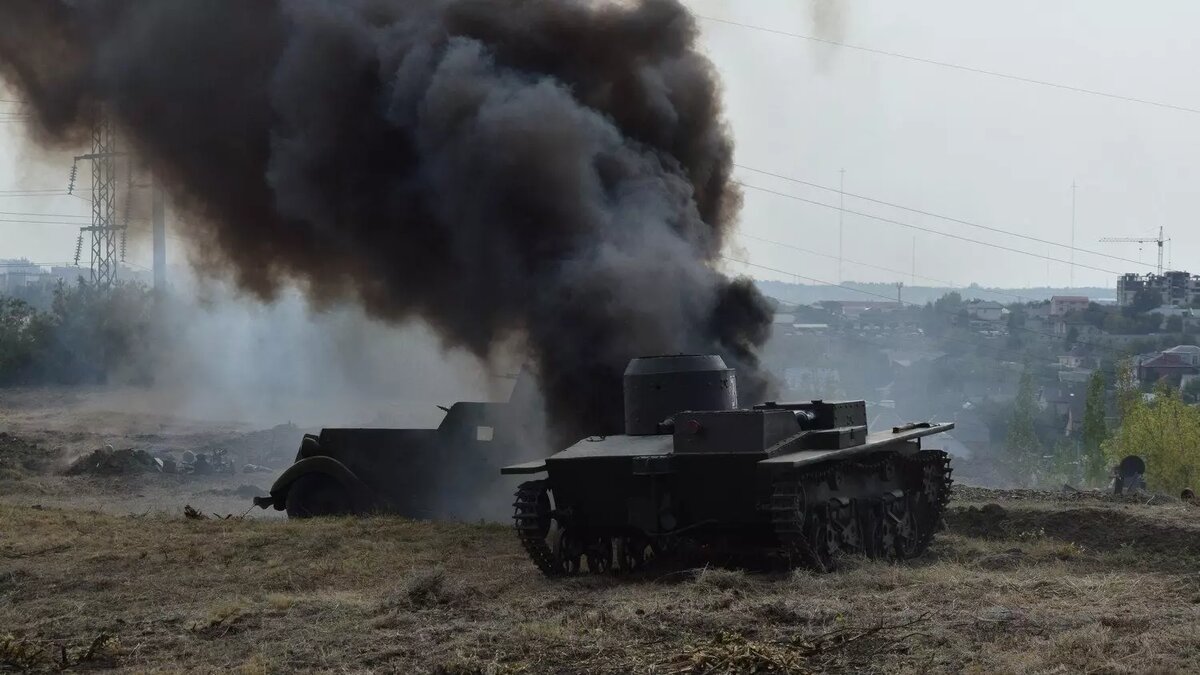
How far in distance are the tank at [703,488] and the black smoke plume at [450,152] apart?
310 cm

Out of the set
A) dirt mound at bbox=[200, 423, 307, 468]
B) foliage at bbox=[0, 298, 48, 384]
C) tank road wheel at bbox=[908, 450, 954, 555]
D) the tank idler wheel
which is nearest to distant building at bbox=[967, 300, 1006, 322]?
foliage at bbox=[0, 298, 48, 384]

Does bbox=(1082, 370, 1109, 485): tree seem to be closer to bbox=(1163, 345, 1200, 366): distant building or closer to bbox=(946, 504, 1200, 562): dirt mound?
bbox=(1163, 345, 1200, 366): distant building

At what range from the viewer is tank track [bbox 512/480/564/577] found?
1454 cm

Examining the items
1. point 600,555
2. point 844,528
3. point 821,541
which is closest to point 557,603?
point 600,555

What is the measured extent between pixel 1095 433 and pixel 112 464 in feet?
123

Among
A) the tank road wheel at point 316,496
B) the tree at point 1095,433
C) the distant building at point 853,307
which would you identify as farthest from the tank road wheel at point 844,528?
the distant building at point 853,307

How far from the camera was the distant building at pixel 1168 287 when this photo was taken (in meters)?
105

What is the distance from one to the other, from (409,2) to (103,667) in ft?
48.7

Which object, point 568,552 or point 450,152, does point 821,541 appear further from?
point 450,152

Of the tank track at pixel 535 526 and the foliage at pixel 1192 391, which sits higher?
the foliage at pixel 1192 391

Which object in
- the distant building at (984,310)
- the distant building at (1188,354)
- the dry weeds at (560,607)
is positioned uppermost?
the distant building at (984,310)

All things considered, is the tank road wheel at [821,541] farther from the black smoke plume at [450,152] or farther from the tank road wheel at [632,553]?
the black smoke plume at [450,152]

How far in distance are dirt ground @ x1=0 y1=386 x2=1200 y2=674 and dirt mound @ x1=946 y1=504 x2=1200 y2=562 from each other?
0.14 ft

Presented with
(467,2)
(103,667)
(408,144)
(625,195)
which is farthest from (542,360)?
(103,667)
